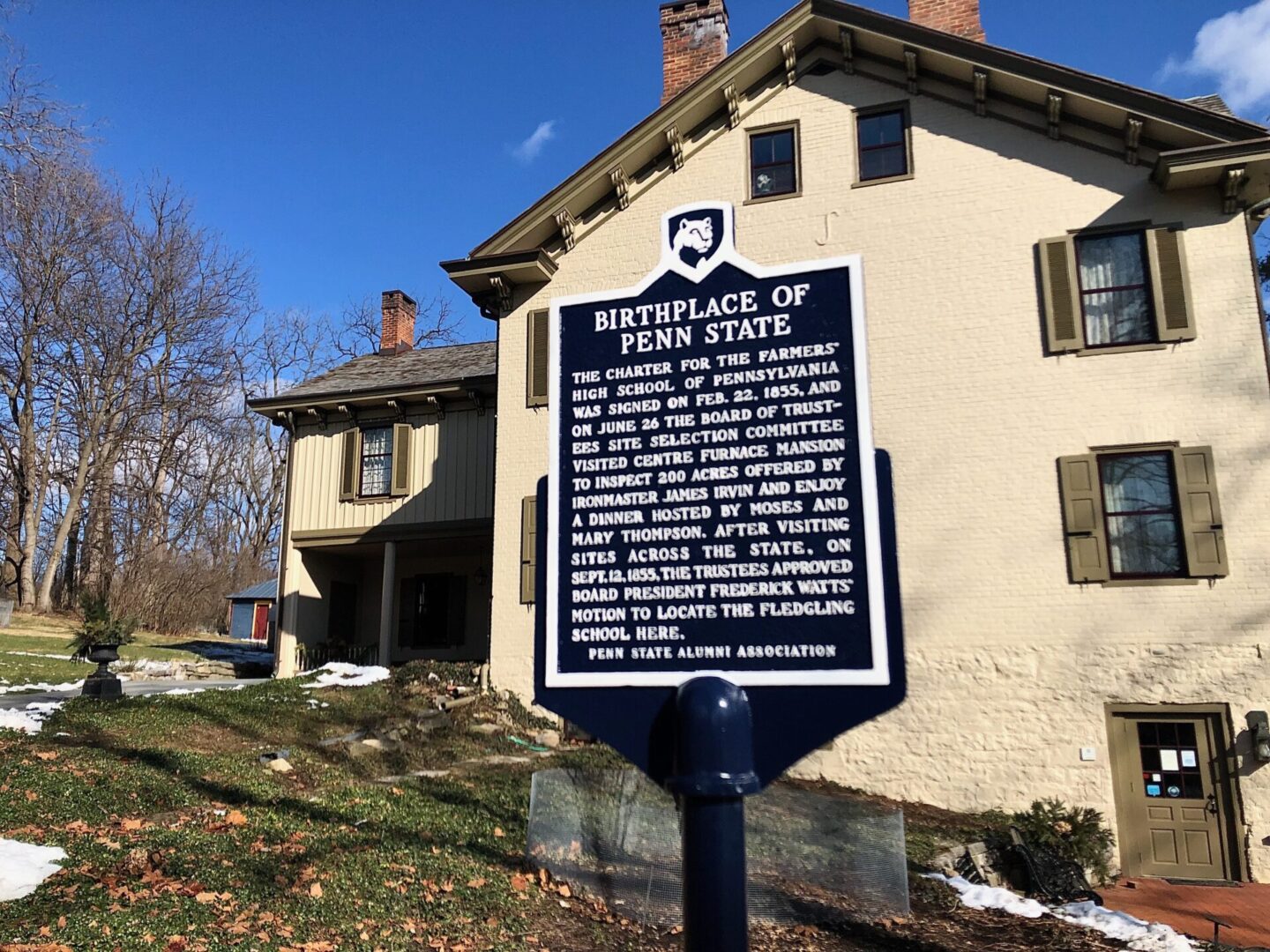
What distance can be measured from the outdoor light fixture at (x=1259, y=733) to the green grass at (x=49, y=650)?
17.9 metres

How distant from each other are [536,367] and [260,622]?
26.8 m

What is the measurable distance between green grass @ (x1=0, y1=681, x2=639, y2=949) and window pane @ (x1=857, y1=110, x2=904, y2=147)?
10334 millimetres

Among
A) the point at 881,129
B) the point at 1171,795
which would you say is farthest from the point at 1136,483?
the point at 881,129

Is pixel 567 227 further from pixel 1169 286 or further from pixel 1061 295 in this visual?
pixel 1169 286

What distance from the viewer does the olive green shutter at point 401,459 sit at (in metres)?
20.8

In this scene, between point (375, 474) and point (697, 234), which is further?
point (375, 474)

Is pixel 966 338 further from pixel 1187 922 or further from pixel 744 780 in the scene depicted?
pixel 744 780

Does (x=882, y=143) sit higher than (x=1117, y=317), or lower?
higher

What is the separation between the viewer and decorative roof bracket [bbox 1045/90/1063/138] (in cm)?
1405

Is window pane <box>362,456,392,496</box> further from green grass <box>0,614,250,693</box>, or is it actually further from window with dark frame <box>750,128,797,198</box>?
window with dark frame <box>750,128,797,198</box>

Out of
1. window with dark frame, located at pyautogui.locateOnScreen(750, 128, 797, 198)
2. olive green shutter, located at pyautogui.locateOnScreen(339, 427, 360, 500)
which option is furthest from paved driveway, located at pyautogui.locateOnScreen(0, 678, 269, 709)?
window with dark frame, located at pyautogui.locateOnScreen(750, 128, 797, 198)

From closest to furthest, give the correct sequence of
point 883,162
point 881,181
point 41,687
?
point 881,181
point 883,162
point 41,687

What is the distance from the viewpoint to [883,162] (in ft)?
50.1

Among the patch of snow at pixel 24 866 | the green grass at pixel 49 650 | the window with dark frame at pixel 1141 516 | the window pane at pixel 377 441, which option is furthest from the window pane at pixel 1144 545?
the green grass at pixel 49 650
